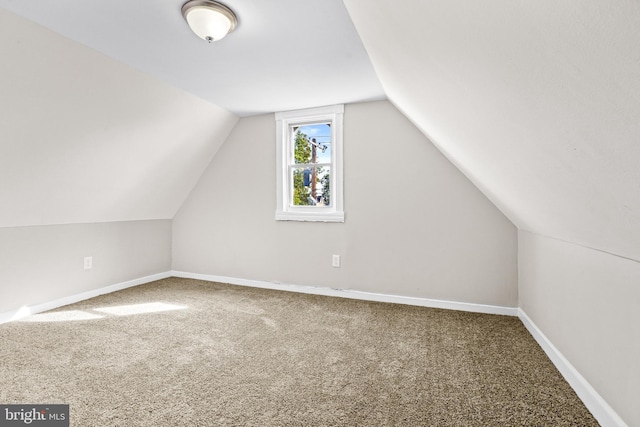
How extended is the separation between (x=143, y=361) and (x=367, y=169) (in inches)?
95.4

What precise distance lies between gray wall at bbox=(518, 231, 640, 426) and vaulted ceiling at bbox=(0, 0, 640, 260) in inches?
4.2

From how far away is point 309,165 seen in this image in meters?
3.54

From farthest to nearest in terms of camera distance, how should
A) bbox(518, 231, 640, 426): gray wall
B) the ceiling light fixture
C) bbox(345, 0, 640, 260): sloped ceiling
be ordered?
the ceiling light fixture
bbox(518, 231, 640, 426): gray wall
bbox(345, 0, 640, 260): sloped ceiling

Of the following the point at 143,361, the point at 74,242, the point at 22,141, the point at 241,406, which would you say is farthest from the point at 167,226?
the point at 241,406

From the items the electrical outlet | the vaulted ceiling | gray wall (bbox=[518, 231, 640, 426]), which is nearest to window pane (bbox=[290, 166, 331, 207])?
the electrical outlet

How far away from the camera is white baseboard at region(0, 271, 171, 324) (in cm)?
263

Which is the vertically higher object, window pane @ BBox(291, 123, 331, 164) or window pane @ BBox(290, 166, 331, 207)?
window pane @ BBox(291, 123, 331, 164)

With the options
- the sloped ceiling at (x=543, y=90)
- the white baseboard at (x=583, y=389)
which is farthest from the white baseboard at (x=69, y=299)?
the white baseboard at (x=583, y=389)

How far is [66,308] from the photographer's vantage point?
2.91 meters

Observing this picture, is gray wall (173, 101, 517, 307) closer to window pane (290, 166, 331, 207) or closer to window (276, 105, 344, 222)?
window (276, 105, 344, 222)

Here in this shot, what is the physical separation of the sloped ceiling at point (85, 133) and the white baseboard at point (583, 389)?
11.0 feet

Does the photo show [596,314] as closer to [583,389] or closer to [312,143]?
[583,389]

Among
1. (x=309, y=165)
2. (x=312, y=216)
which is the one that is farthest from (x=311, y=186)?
(x=312, y=216)

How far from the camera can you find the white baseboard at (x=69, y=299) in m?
2.63
